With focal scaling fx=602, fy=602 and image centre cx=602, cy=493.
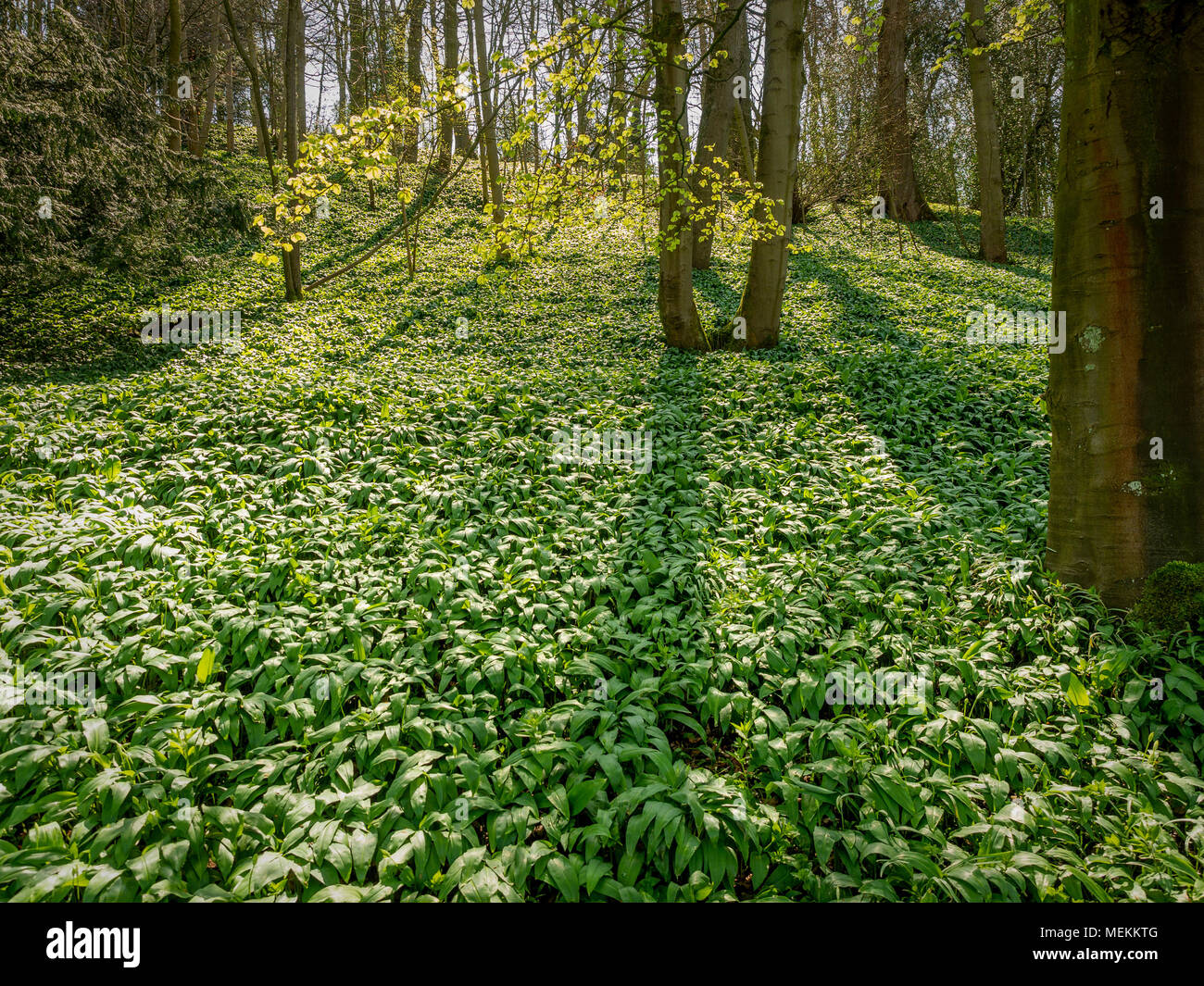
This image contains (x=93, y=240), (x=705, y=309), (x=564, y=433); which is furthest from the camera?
(x=705, y=309)

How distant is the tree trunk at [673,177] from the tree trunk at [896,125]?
264 inches

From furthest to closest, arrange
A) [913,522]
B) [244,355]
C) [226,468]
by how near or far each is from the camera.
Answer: [244,355]
[226,468]
[913,522]

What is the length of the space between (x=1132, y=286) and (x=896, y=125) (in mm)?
13358

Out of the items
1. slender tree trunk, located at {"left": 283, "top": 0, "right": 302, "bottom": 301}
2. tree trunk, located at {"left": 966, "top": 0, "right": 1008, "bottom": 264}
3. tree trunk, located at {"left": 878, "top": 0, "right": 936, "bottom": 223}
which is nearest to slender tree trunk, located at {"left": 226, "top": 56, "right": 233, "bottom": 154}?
slender tree trunk, located at {"left": 283, "top": 0, "right": 302, "bottom": 301}

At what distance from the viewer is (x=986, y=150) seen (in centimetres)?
1349

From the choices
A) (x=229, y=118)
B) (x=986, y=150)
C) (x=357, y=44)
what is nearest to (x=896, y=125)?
(x=986, y=150)

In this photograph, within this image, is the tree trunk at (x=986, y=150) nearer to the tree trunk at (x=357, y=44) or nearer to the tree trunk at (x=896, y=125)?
the tree trunk at (x=896, y=125)

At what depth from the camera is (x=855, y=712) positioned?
279cm

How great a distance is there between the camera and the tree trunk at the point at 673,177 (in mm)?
6836

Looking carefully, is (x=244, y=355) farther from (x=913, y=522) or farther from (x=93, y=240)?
(x=913, y=522)

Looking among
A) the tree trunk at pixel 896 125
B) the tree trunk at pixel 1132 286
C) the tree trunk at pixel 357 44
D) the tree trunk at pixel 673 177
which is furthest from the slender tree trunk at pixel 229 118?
the tree trunk at pixel 1132 286

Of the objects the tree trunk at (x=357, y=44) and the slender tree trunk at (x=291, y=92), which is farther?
the tree trunk at (x=357, y=44)
